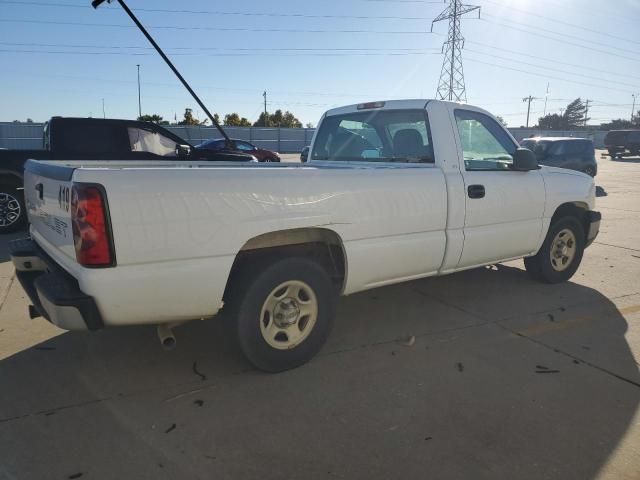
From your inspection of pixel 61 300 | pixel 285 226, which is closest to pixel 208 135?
pixel 285 226

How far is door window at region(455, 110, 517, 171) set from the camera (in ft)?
14.0

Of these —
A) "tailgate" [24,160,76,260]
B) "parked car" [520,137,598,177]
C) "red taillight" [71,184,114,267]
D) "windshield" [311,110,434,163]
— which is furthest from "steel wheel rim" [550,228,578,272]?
"parked car" [520,137,598,177]

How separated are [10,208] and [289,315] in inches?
256

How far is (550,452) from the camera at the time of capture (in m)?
2.45

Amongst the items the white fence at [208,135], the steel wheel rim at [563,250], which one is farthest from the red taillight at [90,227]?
the white fence at [208,135]

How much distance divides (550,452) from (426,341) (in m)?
1.43

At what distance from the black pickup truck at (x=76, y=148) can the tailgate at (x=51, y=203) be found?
13.5 ft

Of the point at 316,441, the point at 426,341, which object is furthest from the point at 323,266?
the point at 316,441

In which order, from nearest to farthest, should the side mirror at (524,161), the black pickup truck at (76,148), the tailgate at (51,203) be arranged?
the tailgate at (51,203) → the side mirror at (524,161) → the black pickup truck at (76,148)

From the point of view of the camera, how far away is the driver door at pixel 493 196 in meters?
4.11

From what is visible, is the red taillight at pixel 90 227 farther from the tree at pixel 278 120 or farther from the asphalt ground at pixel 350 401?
the tree at pixel 278 120

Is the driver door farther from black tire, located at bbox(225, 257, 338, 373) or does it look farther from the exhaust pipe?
the exhaust pipe

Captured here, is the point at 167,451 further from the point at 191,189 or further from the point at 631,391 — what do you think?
the point at 631,391

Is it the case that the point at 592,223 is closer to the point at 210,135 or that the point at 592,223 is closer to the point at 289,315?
the point at 289,315
